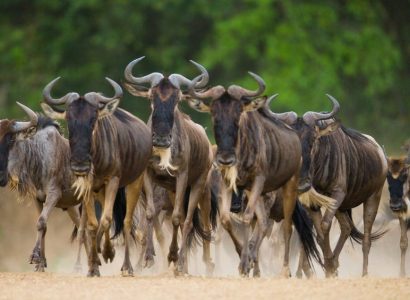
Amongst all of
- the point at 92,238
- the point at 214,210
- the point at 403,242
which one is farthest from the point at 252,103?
the point at 403,242

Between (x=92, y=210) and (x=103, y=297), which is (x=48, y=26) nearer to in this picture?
(x=92, y=210)

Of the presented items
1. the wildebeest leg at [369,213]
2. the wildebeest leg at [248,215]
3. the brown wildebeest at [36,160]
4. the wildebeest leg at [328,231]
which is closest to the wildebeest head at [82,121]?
the brown wildebeest at [36,160]

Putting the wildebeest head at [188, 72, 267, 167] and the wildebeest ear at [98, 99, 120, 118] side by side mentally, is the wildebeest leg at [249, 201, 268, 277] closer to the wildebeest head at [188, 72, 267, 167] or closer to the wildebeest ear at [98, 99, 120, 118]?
the wildebeest head at [188, 72, 267, 167]

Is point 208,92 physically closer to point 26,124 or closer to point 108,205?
point 108,205

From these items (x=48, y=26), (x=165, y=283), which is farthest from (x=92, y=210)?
(x=48, y=26)

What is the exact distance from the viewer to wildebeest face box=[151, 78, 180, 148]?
1441 cm

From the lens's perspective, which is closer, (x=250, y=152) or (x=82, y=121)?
(x=82, y=121)

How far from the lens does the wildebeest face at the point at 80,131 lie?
1364 cm

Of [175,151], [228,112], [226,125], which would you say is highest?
Result: [228,112]

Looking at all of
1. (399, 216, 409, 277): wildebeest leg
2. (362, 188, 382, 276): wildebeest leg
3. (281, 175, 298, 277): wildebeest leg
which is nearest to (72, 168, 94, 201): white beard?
(281, 175, 298, 277): wildebeest leg

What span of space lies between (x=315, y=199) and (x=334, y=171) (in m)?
0.53

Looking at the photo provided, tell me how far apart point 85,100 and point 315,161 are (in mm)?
3321

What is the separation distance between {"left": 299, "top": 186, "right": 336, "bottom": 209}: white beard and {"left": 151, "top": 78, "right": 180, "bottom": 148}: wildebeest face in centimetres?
205

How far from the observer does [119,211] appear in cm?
1589
